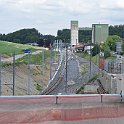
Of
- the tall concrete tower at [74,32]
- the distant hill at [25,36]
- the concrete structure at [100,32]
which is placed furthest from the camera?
the concrete structure at [100,32]

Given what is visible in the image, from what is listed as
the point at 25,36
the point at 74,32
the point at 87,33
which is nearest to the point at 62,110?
the point at 25,36

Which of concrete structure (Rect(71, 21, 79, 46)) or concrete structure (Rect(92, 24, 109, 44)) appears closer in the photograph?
concrete structure (Rect(71, 21, 79, 46))

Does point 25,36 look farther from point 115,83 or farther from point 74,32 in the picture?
point 115,83

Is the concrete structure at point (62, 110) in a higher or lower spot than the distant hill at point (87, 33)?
lower

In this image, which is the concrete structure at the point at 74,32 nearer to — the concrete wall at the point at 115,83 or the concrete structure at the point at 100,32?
the concrete structure at the point at 100,32

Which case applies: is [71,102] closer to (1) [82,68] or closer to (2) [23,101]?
(2) [23,101]

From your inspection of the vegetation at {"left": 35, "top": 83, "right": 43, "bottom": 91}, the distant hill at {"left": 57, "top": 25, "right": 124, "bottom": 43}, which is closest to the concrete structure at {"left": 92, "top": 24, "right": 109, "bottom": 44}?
the distant hill at {"left": 57, "top": 25, "right": 124, "bottom": 43}

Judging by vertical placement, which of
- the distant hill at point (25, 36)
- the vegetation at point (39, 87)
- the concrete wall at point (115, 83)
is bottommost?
the vegetation at point (39, 87)

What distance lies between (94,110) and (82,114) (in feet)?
A: 0.64

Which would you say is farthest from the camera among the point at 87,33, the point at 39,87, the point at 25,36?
the point at 87,33

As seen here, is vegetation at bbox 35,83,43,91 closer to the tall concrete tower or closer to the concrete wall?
the concrete wall

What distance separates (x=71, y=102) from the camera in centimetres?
584

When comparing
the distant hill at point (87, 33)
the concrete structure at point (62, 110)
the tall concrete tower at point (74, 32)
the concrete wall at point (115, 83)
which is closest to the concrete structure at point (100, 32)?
the distant hill at point (87, 33)

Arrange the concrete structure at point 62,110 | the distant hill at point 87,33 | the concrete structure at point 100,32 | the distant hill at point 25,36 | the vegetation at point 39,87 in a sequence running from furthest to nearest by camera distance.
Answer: the distant hill at point 87,33 < the concrete structure at point 100,32 < the distant hill at point 25,36 < the vegetation at point 39,87 < the concrete structure at point 62,110
